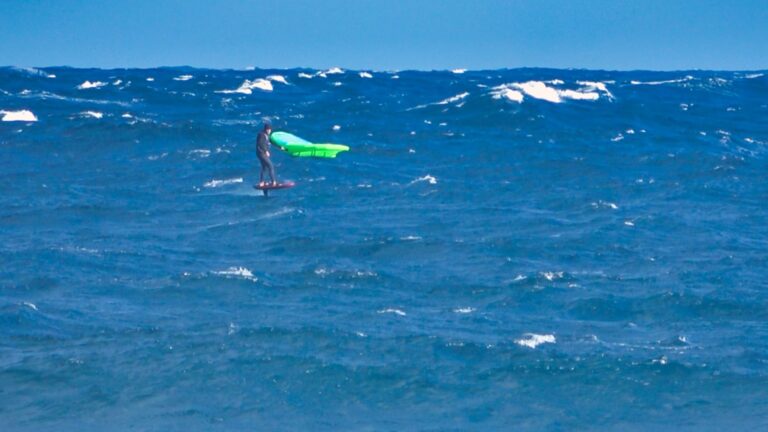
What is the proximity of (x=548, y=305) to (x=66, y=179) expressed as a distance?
665 inches

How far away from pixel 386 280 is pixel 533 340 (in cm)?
407

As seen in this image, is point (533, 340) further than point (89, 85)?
No

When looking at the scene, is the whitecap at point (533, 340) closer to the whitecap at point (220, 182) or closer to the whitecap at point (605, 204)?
the whitecap at point (605, 204)

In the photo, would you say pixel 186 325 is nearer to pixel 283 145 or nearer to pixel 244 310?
pixel 244 310

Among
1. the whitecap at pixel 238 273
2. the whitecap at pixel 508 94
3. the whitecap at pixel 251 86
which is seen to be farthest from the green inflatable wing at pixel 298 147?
the whitecap at pixel 251 86

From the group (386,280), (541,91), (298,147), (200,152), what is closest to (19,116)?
(200,152)

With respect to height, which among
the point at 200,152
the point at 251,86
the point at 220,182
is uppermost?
the point at 251,86

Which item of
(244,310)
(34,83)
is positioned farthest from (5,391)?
(34,83)

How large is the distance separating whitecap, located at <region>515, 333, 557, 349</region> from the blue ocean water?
61mm

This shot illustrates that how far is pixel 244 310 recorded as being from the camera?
1677 cm

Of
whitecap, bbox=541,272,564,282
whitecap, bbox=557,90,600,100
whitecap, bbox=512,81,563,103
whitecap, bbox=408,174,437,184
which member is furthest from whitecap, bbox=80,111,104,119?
whitecap, bbox=541,272,564,282

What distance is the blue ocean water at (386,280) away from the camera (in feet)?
43.6

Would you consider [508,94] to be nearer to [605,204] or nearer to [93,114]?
[93,114]

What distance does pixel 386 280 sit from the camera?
1880 centimetres
